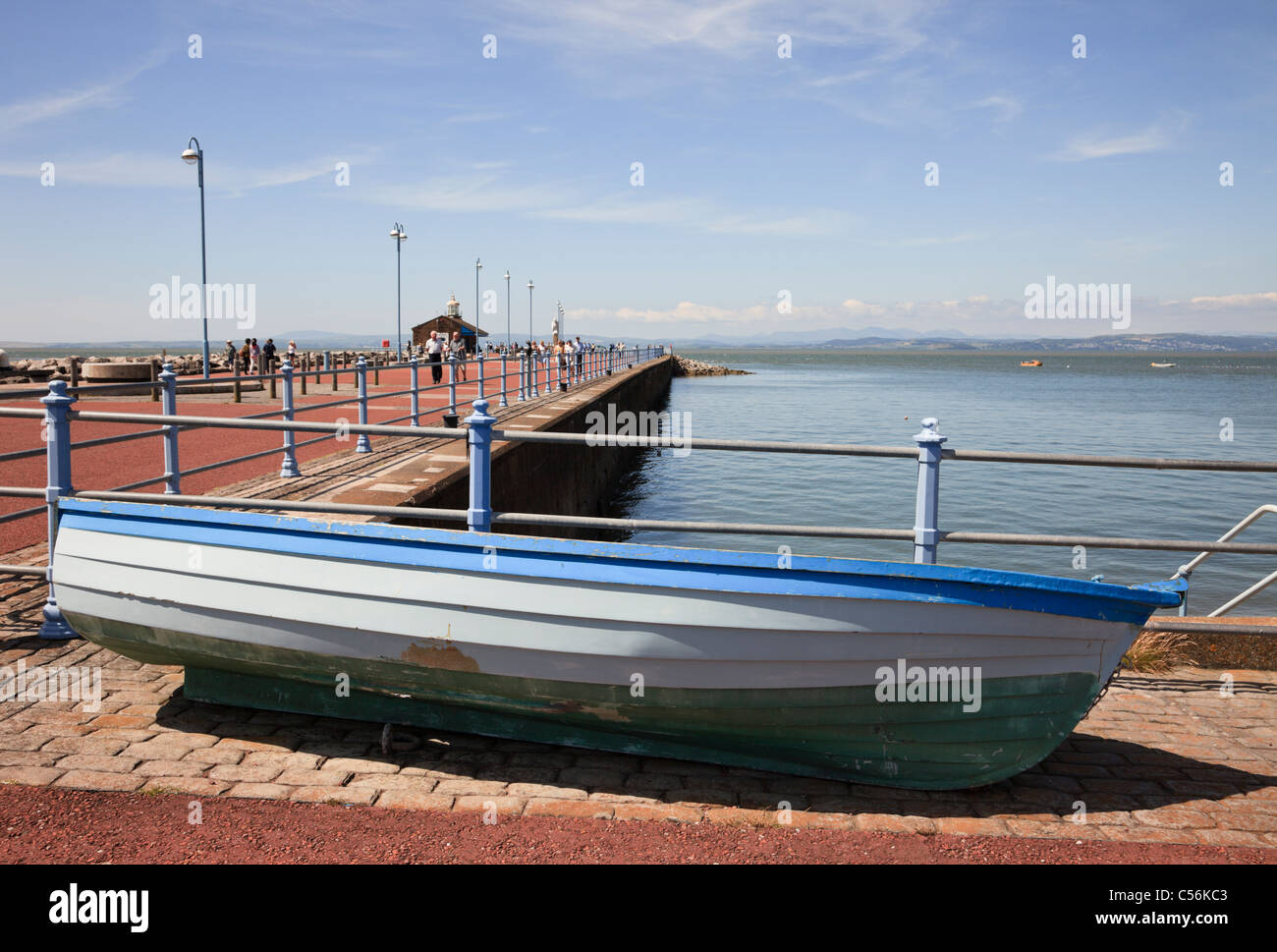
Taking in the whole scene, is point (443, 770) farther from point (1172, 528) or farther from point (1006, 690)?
point (1172, 528)

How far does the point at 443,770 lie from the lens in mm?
4293

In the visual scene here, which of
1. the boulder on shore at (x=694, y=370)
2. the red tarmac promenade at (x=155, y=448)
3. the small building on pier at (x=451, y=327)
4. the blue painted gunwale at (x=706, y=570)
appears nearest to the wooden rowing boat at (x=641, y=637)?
the blue painted gunwale at (x=706, y=570)

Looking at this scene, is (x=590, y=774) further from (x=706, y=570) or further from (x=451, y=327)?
(x=451, y=327)

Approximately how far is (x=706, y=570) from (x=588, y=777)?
1160mm

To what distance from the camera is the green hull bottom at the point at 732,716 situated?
163 inches

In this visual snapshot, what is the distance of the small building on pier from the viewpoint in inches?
1982

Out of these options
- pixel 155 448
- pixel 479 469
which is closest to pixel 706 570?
pixel 479 469

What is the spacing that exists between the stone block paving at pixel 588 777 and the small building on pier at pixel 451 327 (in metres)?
43.1

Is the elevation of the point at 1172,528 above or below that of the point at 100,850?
below

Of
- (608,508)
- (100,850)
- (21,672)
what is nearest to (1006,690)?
(100,850)

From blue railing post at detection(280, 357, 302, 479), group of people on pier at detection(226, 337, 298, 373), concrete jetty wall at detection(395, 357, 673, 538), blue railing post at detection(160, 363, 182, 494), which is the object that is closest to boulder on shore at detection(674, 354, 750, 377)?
group of people on pier at detection(226, 337, 298, 373)

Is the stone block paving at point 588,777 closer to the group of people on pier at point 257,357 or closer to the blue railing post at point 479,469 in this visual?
the blue railing post at point 479,469
